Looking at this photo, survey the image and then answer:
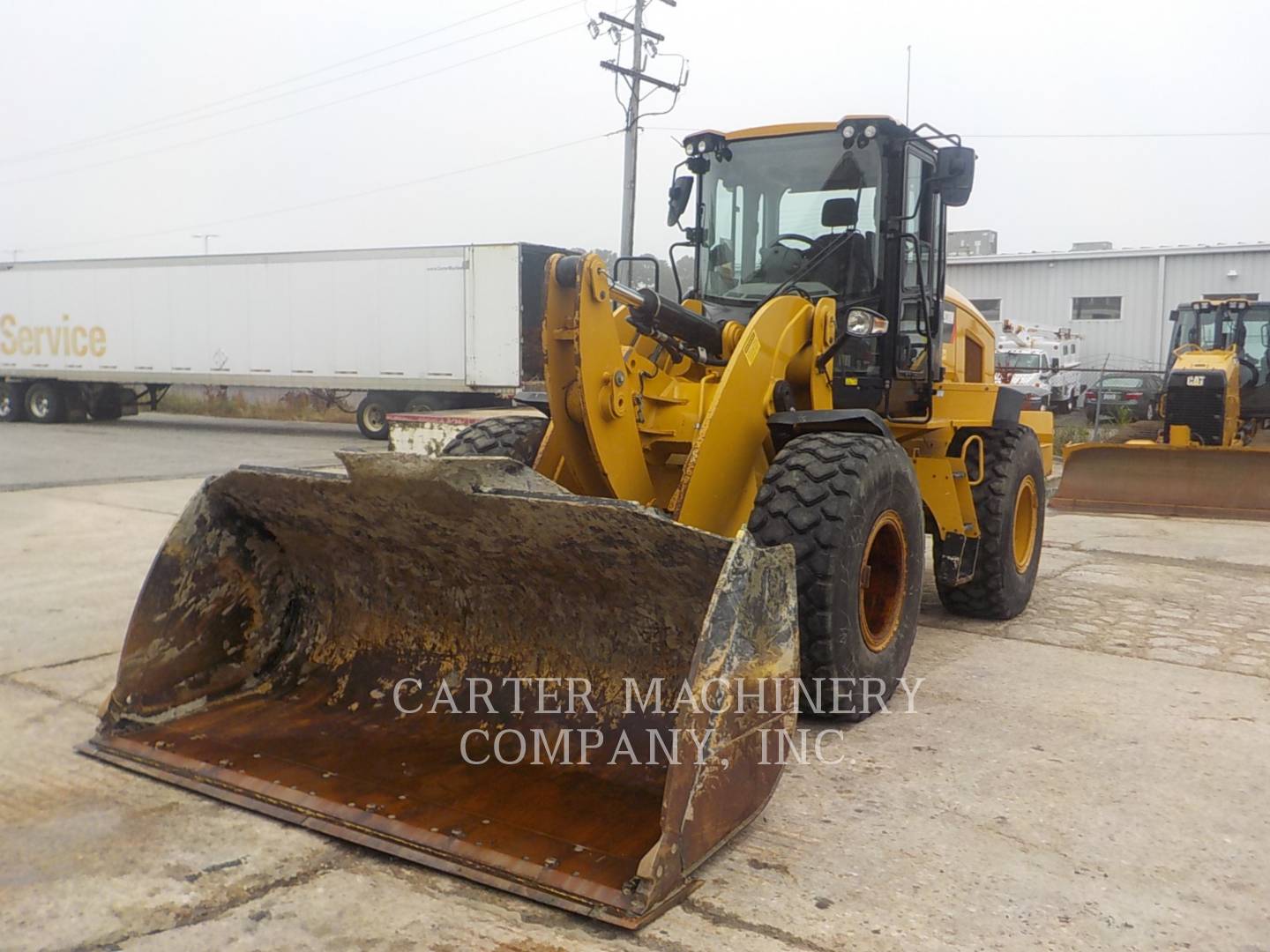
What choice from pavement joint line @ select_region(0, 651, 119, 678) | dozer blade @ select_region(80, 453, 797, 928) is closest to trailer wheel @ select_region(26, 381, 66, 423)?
pavement joint line @ select_region(0, 651, 119, 678)

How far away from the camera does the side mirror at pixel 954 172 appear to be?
5492mm

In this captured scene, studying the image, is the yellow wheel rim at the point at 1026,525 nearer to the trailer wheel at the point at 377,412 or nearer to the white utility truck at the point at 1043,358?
the trailer wheel at the point at 377,412

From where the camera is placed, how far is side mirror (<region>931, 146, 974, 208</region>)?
5492mm

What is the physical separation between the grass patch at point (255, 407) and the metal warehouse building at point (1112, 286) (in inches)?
705

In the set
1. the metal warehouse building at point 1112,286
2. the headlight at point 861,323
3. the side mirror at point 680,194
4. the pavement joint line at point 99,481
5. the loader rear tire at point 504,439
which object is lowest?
the pavement joint line at point 99,481

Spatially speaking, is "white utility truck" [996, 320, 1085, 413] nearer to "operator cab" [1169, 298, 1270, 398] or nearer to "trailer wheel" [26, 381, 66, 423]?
A: "operator cab" [1169, 298, 1270, 398]

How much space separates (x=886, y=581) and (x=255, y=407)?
25.9 m

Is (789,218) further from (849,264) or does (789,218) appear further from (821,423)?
(821,423)

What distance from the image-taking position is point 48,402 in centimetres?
2500

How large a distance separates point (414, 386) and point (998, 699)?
16195 mm

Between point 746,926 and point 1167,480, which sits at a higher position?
point 1167,480

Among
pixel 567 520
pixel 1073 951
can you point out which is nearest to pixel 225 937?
pixel 567 520

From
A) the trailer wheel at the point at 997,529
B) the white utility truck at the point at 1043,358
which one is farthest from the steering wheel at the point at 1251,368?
the trailer wheel at the point at 997,529

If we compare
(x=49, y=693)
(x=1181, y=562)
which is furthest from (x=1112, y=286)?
(x=49, y=693)
